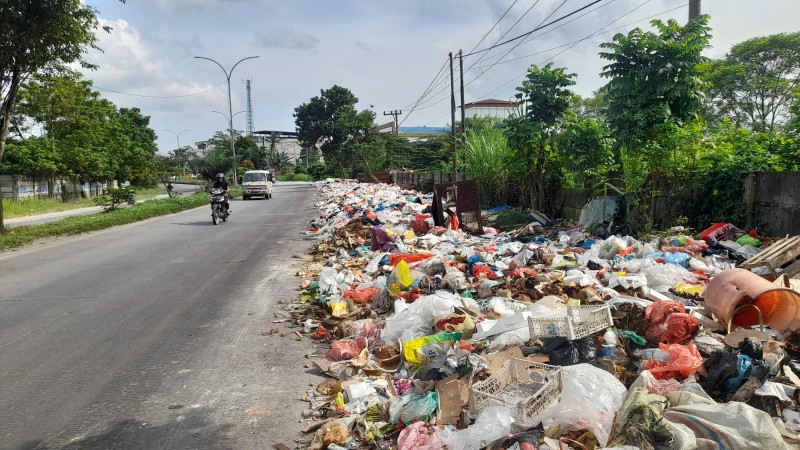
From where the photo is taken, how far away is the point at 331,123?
69.4 m

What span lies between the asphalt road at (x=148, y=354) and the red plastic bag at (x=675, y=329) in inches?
110

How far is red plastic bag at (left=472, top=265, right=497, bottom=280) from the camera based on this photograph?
7.24 meters

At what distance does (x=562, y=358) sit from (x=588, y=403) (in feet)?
2.32

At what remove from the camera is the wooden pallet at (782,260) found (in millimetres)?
5799

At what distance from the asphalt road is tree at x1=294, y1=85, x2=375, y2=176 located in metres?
55.2

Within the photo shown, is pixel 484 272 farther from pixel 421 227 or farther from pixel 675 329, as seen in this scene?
pixel 421 227

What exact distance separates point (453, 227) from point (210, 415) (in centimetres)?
857

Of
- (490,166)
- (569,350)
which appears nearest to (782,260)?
(569,350)

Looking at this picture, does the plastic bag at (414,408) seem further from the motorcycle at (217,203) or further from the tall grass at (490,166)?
the motorcycle at (217,203)

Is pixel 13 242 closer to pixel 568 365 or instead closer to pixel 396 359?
pixel 396 359

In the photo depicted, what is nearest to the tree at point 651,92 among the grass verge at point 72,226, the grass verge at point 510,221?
the grass verge at point 510,221

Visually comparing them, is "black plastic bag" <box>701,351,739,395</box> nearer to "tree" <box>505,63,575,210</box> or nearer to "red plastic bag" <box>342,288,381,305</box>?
"red plastic bag" <box>342,288,381,305</box>

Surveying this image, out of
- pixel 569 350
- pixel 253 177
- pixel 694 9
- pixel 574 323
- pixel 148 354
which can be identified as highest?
pixel 694 9

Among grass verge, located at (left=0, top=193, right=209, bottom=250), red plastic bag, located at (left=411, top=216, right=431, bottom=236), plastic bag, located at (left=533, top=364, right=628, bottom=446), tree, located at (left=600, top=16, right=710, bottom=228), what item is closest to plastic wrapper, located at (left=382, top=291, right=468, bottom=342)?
plastic bag, located at (left=533, top=364, right=628, bottom=446)
